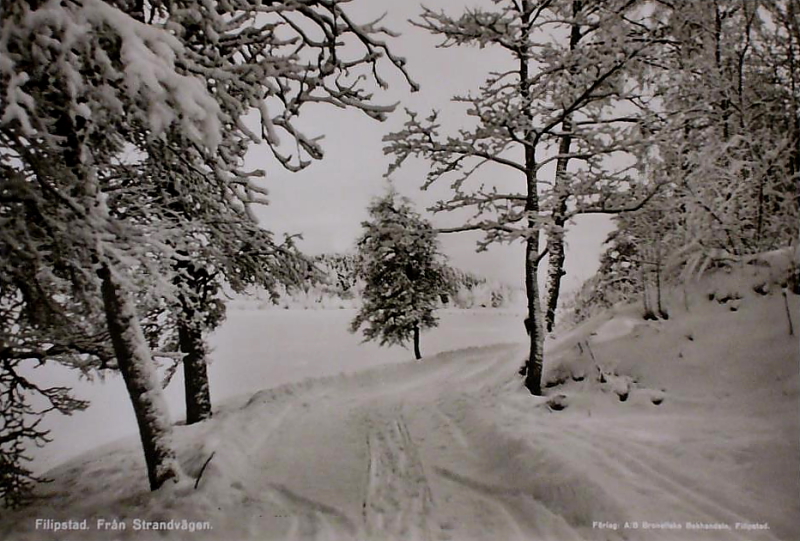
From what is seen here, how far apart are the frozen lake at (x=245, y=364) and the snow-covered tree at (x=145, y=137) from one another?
580 millimetres

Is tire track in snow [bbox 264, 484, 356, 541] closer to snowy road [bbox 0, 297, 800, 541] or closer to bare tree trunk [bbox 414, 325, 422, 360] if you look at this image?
snowy road [bbox 0, 297, 800, 541]

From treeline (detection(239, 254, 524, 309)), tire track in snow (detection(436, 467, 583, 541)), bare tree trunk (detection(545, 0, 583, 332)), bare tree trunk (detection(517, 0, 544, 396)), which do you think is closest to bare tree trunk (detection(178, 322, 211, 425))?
treeline (detection(239, 254, 524, 309))

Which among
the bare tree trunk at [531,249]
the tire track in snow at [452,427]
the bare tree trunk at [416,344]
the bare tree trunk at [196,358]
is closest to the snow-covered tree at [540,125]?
the bare tree trunk at [531,249]

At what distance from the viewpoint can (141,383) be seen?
3584 mm

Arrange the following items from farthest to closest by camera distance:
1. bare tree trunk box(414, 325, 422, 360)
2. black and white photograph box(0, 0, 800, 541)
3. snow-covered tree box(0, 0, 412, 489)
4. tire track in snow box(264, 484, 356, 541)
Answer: bare tree trunk box(414, 325, 422, 360)
tire track in snow box(264, 484, 356, 541)
black and white photograph box(0, 0, 800, 541)
snow-covered tree box(0, 0, 412, 489)

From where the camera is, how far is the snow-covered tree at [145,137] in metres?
2.17

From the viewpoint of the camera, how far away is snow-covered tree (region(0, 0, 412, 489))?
2170mm

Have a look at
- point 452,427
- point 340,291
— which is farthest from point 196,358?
point 452,427

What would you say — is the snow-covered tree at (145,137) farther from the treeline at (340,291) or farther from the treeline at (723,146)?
the treeline at (723,146)

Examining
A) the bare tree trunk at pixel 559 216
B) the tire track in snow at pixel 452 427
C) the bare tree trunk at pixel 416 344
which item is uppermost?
the bare tree trunk at pixel 559 216

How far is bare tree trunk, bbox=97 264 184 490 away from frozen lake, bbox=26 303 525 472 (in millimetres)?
450

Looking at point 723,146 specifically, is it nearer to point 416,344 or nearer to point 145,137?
point 145,137

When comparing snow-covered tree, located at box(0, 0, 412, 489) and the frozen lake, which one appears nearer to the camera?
snow-covered tree, located at box(0, 0, 412, 489)

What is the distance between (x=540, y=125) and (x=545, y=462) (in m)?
4.18
